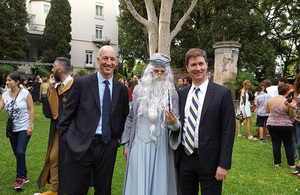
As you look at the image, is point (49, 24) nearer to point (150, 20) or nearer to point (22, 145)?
point (150, 20)

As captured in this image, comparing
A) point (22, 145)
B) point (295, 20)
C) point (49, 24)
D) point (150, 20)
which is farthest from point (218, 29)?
point (49, 24)

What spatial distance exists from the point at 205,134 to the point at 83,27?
111ft

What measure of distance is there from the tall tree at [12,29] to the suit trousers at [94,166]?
2784 cm

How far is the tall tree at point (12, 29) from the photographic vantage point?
2681cm

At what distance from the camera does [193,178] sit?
288 centimetres

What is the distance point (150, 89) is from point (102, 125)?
737 mm

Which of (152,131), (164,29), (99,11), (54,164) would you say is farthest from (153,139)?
(99,11)

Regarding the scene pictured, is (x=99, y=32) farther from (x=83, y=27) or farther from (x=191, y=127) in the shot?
(x=191, y=127)

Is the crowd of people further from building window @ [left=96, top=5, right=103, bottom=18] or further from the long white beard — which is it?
building window @ [left=96, top=5, right=103, bottom=18]

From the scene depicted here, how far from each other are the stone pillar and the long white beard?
38.3ft

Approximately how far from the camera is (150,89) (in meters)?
3.29

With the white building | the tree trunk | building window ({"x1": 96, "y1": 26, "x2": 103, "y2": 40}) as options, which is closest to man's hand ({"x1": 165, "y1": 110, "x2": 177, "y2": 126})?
the tree trunk

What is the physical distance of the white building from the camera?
108ft

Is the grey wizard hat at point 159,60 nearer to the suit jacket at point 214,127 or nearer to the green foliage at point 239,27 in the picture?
the suit jacket at point 214,127
